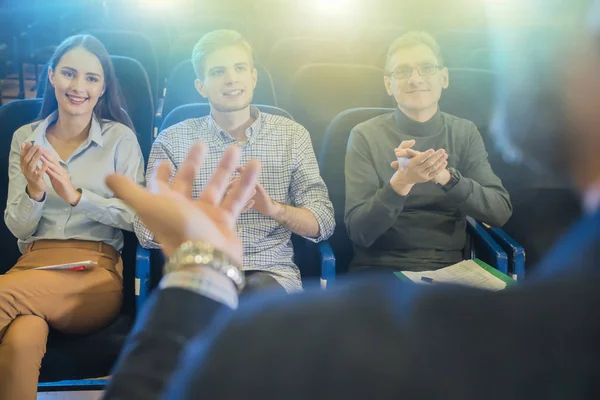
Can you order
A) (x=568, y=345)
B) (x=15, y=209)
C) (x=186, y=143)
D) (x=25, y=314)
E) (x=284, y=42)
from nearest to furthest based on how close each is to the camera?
(x=568, y=345), (x=25, y=314), (x=15, y=209), (x=186, y=143), (x=284, y=42)

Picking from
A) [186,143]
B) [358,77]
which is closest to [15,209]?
[186,143]

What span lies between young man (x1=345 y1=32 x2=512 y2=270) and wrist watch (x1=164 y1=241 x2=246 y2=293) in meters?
1.00

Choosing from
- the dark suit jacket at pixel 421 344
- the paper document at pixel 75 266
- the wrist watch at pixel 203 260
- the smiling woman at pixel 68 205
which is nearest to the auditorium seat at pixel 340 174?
the smiling woman at pixel 68 205

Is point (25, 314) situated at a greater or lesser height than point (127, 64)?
lesser

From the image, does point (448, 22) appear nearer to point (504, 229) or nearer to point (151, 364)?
point (504, 229)

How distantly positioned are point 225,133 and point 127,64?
1.46 feet

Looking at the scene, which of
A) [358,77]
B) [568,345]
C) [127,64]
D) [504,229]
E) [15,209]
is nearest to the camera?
[568,345]

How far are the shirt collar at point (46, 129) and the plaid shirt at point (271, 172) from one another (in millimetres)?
135

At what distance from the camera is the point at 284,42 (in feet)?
8.00

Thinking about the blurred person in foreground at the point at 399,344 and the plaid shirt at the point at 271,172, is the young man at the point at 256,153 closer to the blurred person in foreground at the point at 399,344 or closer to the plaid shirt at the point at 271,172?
the plaid shirt at the point at 271,172

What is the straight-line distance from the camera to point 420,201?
145 cm

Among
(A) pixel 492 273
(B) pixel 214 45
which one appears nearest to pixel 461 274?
(A) pixel 492 273

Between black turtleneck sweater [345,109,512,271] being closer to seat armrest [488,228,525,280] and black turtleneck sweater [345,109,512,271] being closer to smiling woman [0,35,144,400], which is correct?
seat armrest [488,228,525,280]

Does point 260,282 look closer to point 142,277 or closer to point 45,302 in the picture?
point 142,277
